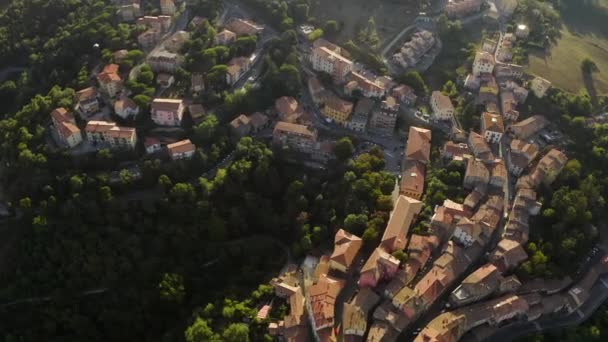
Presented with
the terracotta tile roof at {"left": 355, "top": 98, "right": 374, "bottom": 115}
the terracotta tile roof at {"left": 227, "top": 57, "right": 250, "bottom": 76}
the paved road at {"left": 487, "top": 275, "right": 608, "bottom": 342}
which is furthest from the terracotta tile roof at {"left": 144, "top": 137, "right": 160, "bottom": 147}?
the paved road at {"left": 487, "top": 275, "right": 608, "bottom": 342}

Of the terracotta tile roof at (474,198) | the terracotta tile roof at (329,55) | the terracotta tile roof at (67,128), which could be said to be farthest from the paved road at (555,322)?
the terracotta tile roof at (67,128)

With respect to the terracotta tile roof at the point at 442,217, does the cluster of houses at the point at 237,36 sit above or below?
above

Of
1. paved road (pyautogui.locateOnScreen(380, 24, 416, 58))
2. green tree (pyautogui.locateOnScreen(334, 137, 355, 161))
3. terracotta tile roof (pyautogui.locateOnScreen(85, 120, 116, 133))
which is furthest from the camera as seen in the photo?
paved road (pyautogui.locateOnScreen(380, 24, 416, 58))

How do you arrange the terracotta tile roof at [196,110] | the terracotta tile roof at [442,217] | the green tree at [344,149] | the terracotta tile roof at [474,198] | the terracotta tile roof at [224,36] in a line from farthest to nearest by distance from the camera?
the terracotta tile roof at [224,36], the terracotta tile roof at [196,110], the green tree at [344,149], the terracotta tile roof at [474,198], the terracotta tile roof at [442,217]

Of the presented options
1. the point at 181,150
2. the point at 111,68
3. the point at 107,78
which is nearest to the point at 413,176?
the point at 181,150

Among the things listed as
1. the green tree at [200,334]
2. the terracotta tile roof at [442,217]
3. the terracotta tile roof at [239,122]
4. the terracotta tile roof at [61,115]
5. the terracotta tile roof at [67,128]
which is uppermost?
the terracotta tile roof at [442,217]

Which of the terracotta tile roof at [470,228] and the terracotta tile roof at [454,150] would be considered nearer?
the terracotta tile roof at [470,228]

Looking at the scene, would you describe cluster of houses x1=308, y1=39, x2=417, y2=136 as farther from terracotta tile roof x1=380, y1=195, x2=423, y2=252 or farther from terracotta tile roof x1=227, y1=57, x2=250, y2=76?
terracotta tile roof x1=380, y1=195, x2=423, y2=252

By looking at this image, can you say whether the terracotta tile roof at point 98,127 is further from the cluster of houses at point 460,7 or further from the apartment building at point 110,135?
the cluster of houses at point 460,7
